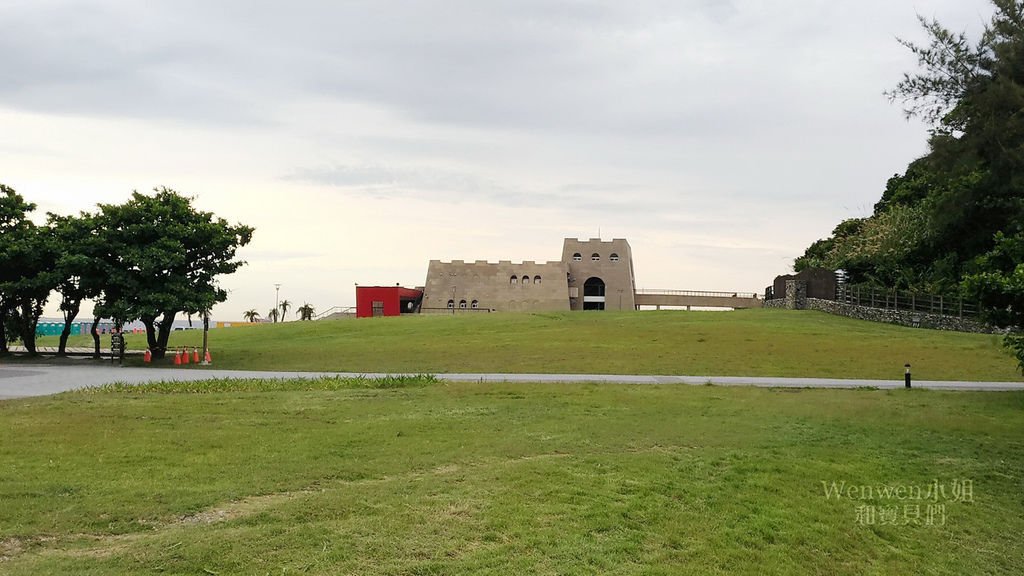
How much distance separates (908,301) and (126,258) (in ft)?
135

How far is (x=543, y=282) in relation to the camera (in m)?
94.1

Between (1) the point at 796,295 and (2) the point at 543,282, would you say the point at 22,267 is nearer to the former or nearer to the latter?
(1) the point at 796,295

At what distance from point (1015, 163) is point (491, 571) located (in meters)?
29.1

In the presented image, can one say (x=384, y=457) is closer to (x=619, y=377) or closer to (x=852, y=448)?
(x=852, y=448)

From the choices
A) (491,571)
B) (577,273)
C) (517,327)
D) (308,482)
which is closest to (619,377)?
(308,482)

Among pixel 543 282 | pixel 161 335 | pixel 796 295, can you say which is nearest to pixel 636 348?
pixel 161 335

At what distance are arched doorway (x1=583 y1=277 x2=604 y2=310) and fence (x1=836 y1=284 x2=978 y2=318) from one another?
155 ft

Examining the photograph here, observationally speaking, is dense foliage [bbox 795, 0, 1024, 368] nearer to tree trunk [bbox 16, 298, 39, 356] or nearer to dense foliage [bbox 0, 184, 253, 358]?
dense foliage [bbox 0, 184, 253, 358]

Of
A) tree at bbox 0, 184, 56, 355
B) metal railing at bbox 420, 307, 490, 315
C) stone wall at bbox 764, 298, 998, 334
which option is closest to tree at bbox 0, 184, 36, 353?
tree at bbox 0, 184, 56, 355

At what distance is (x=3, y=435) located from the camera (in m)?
11.6

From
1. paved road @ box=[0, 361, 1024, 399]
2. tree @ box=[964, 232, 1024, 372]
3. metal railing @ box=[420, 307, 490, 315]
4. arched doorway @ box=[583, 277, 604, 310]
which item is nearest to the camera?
tree @ box=[964, 232, 1024, 372]

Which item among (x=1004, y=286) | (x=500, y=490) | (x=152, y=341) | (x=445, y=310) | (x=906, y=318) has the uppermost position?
(x=1004, y=286)

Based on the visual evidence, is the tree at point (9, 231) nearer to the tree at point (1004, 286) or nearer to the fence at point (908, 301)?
the tree at point (1004, 286)

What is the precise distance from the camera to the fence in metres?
41.2
